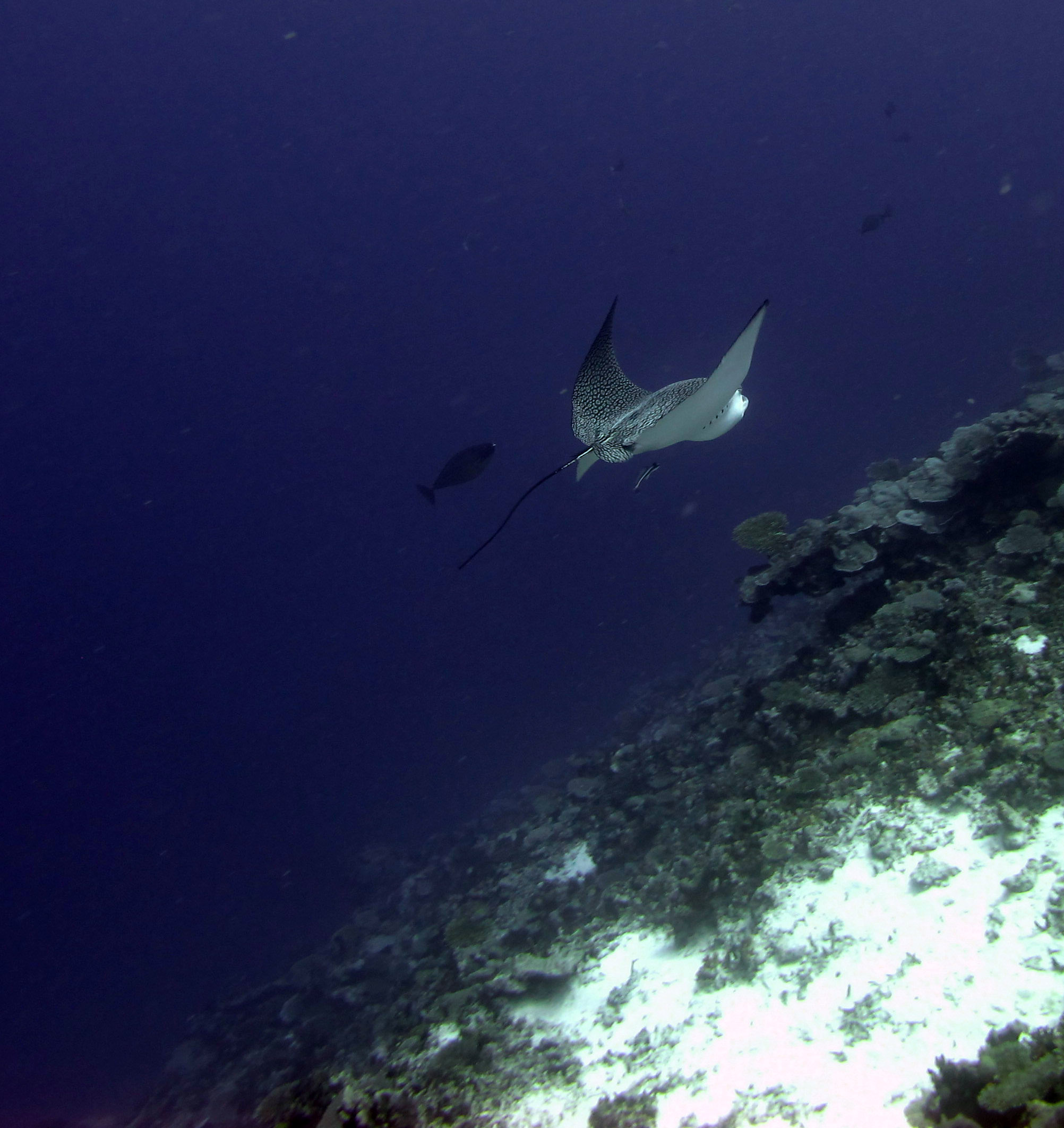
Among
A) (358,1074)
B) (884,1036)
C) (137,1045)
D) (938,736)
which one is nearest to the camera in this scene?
(884,1036)

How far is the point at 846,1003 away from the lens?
3051mm

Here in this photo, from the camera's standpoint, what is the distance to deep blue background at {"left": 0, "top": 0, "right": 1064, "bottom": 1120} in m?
40.5

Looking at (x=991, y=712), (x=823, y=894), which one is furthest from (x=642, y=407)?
(x=823, y=894)

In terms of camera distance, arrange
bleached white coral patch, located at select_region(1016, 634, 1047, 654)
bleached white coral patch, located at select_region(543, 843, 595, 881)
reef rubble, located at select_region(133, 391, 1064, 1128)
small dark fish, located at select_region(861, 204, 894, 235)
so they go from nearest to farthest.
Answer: reef rubble, located at select_region(133, 391, 1064, 1128), bleached white coral patch, located at select_region(1016, 634, 1047, 654), bleached white coral patch, located at select_region(543, 843, 595, 881), small dark fish, located at select_region(861, 204, 894, 235)

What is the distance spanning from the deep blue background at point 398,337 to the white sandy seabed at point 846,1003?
28121mm

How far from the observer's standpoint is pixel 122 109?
4203 cm

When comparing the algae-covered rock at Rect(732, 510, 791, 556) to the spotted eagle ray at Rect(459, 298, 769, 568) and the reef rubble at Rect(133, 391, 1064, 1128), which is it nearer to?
the reef rubble at Rect(133, 391, 1064, 1128)

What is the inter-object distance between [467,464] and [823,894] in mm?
6975

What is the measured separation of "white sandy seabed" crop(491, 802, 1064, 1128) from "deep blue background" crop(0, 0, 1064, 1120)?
92.3 ft

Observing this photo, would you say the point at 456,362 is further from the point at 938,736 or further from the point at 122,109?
the point at 938,736

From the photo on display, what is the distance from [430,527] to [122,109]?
38788 millimetres

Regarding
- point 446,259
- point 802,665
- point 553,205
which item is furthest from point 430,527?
point 802,665

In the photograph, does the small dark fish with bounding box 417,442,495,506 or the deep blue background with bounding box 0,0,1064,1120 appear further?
the deep blue background with bounding box 0,0,1064,1120

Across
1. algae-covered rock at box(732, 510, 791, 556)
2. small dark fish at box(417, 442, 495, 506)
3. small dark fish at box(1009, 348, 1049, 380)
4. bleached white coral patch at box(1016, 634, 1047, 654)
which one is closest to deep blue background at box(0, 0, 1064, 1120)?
small dark fish at box(1009, 348, 1049, 380)
